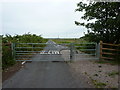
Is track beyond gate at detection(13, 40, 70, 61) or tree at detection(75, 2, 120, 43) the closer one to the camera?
track beyond gate at detection(13, 40, 70, 61)

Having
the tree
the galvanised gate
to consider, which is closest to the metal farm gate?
the galvanised gate

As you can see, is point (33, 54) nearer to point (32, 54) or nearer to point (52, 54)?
point (32, 54)

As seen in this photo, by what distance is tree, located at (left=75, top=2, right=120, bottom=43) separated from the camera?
11.1 metres

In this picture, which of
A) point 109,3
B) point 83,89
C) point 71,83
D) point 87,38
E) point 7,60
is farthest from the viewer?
point 87,38

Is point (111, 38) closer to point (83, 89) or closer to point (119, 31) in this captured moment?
point (119, 31)

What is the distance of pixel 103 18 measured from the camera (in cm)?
1176

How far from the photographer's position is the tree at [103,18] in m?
11.1

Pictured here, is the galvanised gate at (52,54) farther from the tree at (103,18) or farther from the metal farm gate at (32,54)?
the tree at (103,18)

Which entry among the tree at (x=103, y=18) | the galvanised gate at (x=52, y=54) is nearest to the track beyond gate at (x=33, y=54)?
the galvanised gate at (x=52, y=54)

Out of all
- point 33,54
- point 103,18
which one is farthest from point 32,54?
point 103,18

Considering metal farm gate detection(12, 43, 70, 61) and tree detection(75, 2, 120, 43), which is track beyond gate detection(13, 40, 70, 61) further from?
tree detection(75, 2, 120, 43)

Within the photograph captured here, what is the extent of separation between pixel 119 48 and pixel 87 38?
3.12 m

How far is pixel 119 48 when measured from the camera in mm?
10273

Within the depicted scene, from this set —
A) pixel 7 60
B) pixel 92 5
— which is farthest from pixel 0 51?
pixel 92 5
